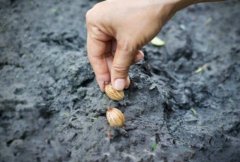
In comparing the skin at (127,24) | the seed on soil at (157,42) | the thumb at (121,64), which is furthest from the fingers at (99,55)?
the seed on soil at (157,42)

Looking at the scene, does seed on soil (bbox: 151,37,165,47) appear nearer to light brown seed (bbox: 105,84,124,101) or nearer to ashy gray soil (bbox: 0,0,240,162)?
ashy gray soil (bbox: 0,0,240,162)

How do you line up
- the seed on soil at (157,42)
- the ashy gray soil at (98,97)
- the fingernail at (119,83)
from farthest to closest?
the seed on soil at (157,42)
the ashy gray soil at (98,97)
the fingernail at (119,83)

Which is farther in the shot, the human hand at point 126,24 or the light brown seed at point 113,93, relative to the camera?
the light brown seed at point 113,93

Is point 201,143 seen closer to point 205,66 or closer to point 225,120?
point 225,120

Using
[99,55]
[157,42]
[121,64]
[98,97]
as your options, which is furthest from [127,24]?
[157,42]

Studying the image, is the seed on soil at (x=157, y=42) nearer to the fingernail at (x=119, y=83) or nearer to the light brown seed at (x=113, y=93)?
the light brown seed at (x=113, y=93)

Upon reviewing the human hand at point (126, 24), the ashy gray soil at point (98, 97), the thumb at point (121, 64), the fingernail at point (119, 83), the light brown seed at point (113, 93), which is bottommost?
the ashy gray soil at point (98, 97)
